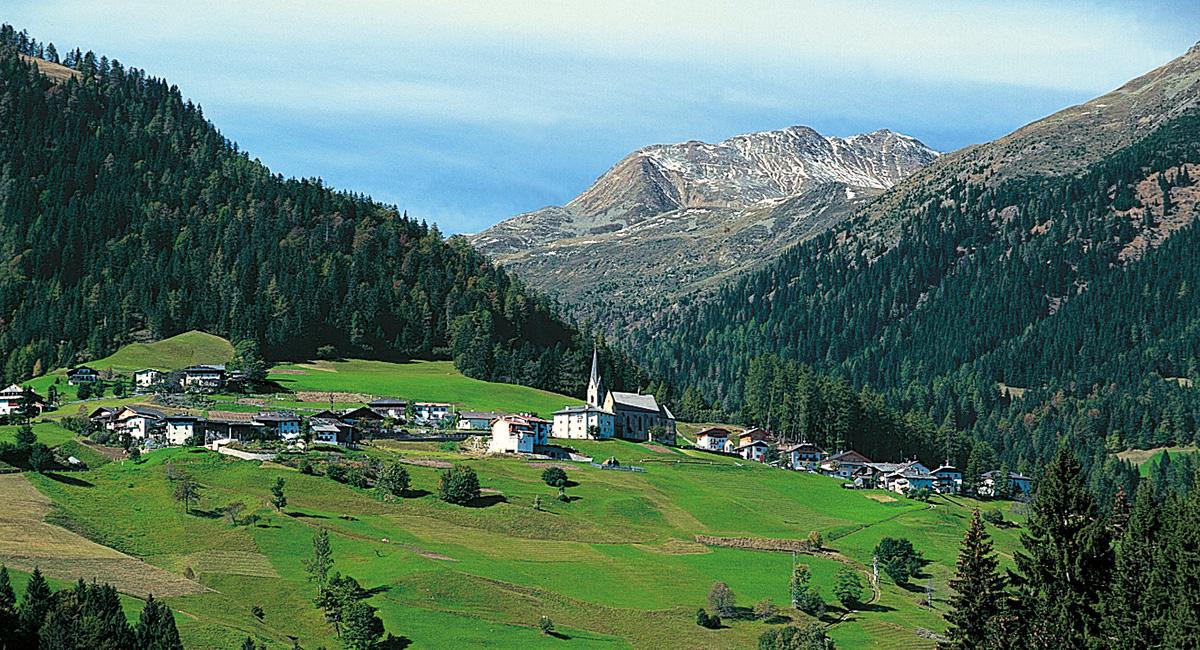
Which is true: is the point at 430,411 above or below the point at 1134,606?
above

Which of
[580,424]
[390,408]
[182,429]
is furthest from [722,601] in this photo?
[390,408]

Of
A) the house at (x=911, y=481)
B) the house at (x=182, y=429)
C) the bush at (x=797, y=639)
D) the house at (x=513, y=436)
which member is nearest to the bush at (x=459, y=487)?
the house at (x=513, y=436)

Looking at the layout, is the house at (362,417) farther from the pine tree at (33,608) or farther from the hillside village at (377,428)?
the pine tree at (33,608)

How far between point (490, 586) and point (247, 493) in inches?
1191

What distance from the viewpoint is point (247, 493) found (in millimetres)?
130250

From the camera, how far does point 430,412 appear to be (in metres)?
196

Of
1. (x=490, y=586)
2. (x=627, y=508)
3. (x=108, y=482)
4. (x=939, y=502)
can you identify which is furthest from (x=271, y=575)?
(x=939, y=502)

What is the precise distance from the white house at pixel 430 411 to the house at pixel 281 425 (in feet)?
97.6

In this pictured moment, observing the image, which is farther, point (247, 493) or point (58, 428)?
point (58, 428)

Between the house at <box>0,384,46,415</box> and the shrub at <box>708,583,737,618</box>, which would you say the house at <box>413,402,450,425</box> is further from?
the shrub at <box>708,583,737,618</box>

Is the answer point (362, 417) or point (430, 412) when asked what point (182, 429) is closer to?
point (362, 417)

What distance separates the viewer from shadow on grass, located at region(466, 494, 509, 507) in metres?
137

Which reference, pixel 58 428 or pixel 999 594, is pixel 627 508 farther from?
pixel 999 594

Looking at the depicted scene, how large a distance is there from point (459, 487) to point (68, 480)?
116 ft
